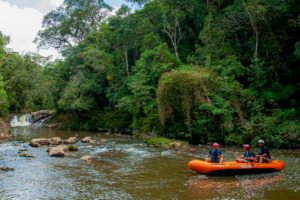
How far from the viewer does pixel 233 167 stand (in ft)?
26.2

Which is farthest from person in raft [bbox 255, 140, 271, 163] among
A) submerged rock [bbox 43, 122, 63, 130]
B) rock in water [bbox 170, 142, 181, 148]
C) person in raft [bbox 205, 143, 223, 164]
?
submerged rock [bbox 43, 122, 63, 130]

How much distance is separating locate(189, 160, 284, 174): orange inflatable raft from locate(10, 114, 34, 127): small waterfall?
29.3 metres

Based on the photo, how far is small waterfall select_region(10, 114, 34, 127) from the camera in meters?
30.6

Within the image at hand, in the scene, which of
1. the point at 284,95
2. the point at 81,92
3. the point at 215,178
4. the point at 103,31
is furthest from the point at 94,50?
the point at 215,178

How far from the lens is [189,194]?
6344 millimetres

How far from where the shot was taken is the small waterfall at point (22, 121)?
100 ft

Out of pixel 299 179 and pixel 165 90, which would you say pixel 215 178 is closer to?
pixel 299 179

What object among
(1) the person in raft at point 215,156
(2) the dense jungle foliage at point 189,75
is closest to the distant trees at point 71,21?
(2) the dense jungle foliage at point 189,75

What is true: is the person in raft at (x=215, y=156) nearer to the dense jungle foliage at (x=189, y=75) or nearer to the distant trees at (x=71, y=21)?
the dense jungle foliage at (x=189, y=75)

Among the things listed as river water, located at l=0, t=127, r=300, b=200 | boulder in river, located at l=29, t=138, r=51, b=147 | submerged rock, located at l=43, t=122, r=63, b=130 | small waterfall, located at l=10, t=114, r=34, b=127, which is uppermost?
small waterfall, located at l=10, t=114, r=34, b=127

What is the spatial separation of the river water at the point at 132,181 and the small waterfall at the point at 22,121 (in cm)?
2238

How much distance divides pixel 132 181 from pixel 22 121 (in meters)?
28.8

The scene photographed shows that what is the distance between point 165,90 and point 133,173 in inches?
314

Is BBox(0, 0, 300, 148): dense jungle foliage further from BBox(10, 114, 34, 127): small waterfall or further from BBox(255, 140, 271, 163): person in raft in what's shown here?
BBox(255, 140, 271, 163): person in raft
